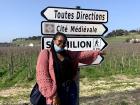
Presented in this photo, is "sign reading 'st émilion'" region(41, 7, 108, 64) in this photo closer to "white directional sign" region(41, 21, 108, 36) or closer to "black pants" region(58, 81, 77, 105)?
"white directional sign" region(41, 21, 108, 36)

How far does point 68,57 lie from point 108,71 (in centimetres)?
2592

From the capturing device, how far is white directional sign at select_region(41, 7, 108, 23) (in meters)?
6.79

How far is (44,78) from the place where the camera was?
559 cm

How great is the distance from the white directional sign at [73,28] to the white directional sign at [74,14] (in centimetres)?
8

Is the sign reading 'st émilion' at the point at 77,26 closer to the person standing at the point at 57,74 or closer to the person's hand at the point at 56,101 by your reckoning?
the person standing at the point at 57,74

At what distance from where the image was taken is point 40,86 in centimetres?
559

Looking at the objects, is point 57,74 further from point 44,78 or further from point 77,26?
point 77,26

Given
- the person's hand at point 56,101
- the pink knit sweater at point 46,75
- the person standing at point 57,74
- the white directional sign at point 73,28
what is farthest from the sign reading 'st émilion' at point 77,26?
the person's hand at point 56,101

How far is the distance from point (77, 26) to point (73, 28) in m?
0.08

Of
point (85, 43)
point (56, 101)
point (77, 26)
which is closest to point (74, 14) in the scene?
point (77, 26)

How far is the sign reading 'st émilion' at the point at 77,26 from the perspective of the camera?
6.78 m

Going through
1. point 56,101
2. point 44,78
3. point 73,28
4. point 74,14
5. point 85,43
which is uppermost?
point 74,14

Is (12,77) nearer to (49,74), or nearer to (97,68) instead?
(97,68)

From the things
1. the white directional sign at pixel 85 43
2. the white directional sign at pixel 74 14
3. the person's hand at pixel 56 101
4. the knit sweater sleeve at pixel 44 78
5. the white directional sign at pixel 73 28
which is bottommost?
the person's hand at pixel 56 101
